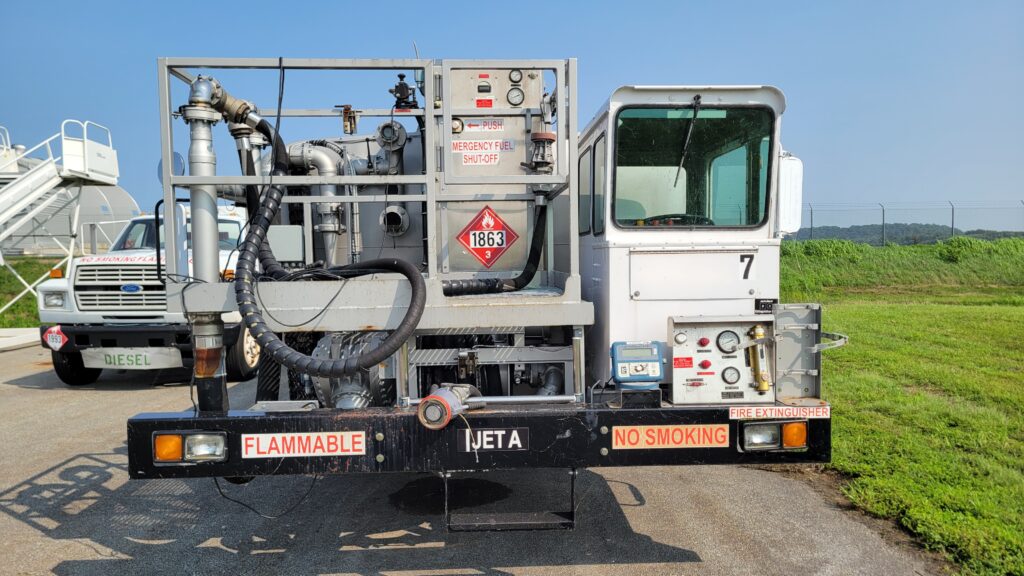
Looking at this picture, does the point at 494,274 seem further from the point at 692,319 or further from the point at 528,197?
the point at 692,319

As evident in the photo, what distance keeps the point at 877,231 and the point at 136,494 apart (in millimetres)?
28995

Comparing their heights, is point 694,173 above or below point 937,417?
above

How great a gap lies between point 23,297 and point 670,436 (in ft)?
71.5

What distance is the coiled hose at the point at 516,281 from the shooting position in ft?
12.0

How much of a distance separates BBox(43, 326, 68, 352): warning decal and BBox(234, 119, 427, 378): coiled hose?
6.95 m

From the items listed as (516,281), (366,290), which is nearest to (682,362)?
(516,281)

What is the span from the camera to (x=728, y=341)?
3412mm

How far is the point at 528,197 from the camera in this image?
138 inches

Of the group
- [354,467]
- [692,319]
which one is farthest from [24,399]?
[692,319]

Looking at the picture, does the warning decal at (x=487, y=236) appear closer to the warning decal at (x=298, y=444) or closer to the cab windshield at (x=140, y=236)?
the warning decal at (x=298, y=444)

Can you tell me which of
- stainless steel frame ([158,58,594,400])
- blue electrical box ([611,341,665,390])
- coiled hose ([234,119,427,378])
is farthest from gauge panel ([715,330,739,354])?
coiled hose ([234,119,427,378])

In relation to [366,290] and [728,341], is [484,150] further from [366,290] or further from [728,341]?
[728,341]

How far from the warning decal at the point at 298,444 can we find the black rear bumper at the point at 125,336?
5745 mm

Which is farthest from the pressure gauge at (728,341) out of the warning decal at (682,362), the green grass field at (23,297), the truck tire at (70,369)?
the green grass field at (23,297)
